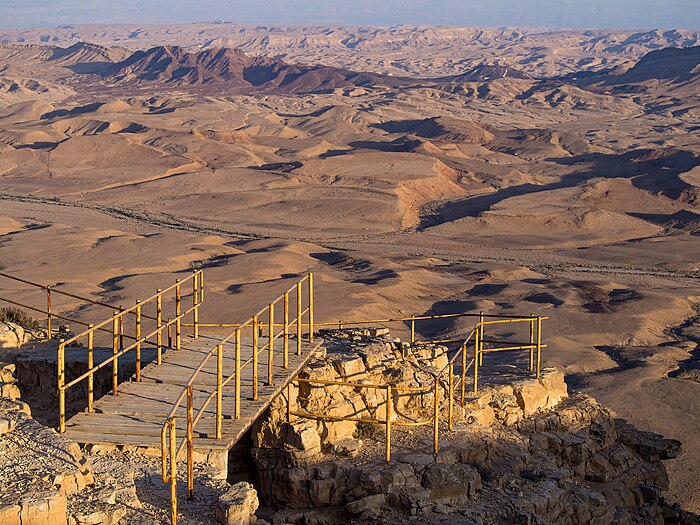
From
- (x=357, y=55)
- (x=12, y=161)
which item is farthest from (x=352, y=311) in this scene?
(x=357, y=55)

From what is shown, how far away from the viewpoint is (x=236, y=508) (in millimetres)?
6098

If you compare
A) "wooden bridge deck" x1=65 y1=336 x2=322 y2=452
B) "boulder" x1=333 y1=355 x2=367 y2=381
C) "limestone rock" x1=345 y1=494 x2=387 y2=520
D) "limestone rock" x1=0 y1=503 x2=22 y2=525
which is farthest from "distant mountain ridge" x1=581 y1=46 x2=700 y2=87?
"limestone rock" x1=0 y1=503 x2=22 y2=525

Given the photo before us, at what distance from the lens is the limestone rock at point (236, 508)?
239 inches

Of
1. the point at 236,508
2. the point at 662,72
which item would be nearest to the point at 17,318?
the point at 236,508

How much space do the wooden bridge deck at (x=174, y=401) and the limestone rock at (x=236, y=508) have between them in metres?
0.90

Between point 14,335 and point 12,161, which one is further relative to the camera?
point 12,161

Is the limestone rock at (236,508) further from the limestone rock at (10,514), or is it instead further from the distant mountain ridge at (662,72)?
the distant mountain ridge at (662,72)

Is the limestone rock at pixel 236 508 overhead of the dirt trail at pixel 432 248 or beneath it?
overhead

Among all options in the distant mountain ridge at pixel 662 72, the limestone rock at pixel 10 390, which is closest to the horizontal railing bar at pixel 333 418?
the limestone rock at pixel 10 390

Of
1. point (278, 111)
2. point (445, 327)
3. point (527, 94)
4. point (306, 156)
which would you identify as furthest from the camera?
point (527, 94)

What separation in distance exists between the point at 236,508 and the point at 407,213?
36040 mm

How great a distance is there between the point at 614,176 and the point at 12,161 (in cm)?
3257

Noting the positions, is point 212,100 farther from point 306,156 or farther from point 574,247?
Answer: point 574,247

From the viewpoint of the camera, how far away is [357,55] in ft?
604
